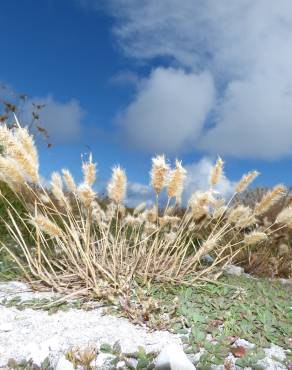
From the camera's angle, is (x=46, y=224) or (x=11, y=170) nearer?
(x=46, y=224)

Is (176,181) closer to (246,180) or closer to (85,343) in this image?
(246,180)

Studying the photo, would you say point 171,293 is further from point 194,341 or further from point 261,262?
point 261,262

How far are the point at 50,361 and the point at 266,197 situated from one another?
9.41ft

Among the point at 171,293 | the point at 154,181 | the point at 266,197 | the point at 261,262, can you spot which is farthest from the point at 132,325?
the point at 261,262

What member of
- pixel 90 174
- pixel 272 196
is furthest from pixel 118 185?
pixel 272 196

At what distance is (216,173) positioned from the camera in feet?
18.3

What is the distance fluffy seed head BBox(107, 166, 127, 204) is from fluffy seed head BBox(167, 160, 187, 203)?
457 millimetres

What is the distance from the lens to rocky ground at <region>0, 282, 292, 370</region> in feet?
12.1

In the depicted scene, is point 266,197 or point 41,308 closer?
point 41,308

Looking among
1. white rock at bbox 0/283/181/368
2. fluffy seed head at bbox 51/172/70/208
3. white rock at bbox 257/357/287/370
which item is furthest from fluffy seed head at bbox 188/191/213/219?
white rock at bbox 257/357/287/370

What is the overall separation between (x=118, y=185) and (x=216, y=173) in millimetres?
1195

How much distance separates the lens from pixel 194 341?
4.04 meters

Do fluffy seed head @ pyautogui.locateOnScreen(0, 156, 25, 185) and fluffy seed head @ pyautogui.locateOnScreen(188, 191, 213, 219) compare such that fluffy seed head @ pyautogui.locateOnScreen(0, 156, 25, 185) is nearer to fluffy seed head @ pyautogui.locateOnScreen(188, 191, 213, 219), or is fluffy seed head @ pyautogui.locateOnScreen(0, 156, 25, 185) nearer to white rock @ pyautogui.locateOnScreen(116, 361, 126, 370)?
fluffy seed head @ pyautogui.locateOnScreen(188, 191, 213, 219)

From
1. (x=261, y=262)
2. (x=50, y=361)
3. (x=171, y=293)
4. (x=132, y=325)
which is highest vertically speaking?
(x=261, y=262)
